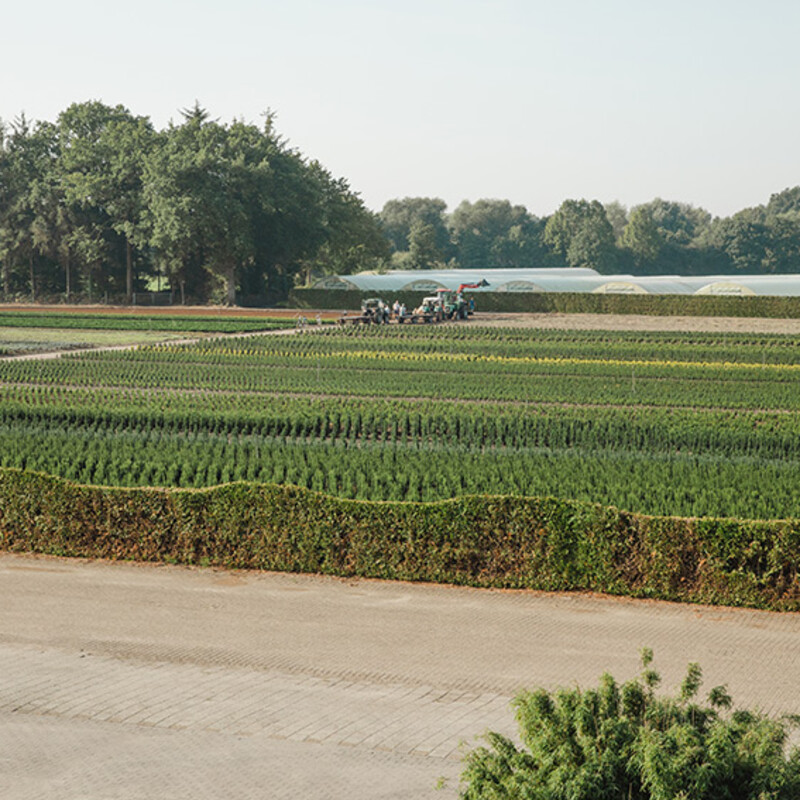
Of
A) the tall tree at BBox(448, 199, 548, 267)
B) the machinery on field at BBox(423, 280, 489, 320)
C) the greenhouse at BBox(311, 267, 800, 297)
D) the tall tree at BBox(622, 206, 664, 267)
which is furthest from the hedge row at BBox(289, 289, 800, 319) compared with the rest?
the tall tree at BBox(448, 199, 548, 267)

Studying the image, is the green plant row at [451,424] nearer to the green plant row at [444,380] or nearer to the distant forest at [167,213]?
the green plant row at [444,380]

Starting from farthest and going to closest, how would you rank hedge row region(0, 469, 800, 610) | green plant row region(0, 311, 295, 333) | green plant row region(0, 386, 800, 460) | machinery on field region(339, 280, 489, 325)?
machinery on field region(339, 280, 489, 325) → green plant row region(0, 311, 295, 333) → green plant row region(0, 386, 800, 460) → hedge row region(0, 469, 800, 610)

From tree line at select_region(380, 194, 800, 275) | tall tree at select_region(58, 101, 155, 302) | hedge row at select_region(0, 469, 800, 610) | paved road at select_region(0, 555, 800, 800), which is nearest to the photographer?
paved road at select_region(0, 555, 800, 800)

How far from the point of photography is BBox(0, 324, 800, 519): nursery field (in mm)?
18438

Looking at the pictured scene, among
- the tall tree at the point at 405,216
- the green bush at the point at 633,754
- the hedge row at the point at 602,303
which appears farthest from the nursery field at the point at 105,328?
the tall tree at the point at 405,216

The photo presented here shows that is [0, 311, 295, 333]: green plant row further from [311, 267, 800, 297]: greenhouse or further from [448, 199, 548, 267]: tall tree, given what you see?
[448, 199, 548, 267]: tall tree

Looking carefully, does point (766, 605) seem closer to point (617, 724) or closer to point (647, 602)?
point (647, 602)

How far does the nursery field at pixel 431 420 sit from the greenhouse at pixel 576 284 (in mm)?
26568

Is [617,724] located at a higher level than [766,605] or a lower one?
higher

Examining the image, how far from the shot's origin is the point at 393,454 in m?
21.0

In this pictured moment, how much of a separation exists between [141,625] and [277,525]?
2933 mm

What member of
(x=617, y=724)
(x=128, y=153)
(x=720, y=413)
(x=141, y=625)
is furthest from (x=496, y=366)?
(x=128, y=153)

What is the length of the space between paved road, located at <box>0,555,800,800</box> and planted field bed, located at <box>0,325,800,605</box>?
0.98 metres

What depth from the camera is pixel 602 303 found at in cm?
7856
